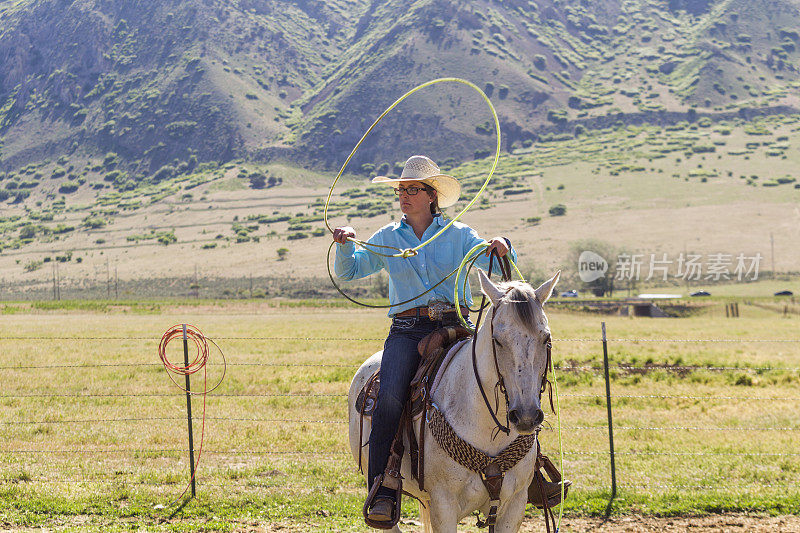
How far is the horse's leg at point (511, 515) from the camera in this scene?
5039 millimetres

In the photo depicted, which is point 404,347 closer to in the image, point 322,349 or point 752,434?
point 752,434

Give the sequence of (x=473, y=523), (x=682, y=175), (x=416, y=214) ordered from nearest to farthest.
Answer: (x=416, y=214)
(x=473, y=523)
(x=682, y=175)

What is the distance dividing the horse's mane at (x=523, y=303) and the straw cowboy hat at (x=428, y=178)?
160 cm

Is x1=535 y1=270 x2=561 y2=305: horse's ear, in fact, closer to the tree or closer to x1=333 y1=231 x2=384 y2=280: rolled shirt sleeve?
x1=333 y1=231 x2=384 y2=280: rolled shirt sleeve

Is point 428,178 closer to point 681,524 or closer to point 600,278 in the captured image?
point 681,524

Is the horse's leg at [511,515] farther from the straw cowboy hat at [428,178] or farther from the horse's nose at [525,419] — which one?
the straw cowboy hat at [428,178]

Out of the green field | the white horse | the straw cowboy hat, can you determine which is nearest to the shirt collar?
the straw cowboy hat

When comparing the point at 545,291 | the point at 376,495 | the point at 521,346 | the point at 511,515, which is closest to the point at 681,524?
the point at 511,515

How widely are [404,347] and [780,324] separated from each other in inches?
1757

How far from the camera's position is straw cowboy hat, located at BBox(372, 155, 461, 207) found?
580 cm

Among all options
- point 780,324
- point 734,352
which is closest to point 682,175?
point 780,324

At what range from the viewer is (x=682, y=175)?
179m

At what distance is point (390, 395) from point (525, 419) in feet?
5.15

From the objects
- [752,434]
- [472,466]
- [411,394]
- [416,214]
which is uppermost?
[416,214]
